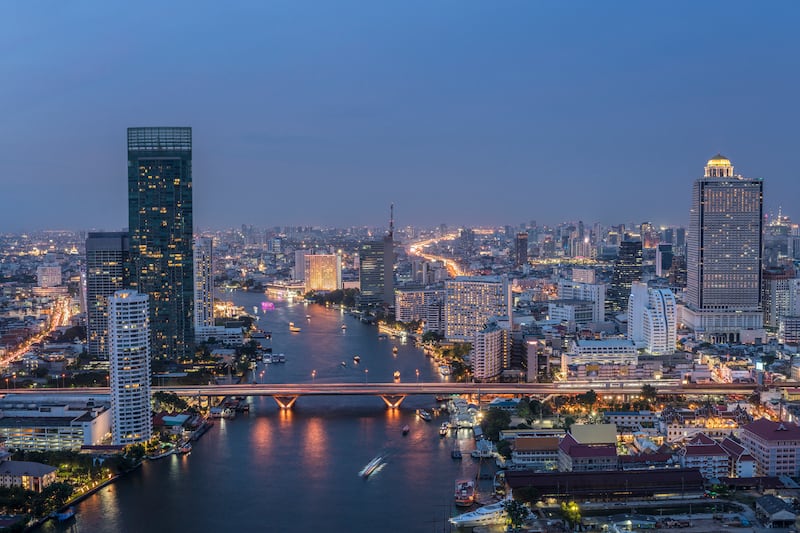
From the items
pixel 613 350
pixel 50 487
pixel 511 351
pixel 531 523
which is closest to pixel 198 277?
pixel 511 351

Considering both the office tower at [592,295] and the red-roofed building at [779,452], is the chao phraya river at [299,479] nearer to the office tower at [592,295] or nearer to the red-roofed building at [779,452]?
the red-roofed building at [779,452]

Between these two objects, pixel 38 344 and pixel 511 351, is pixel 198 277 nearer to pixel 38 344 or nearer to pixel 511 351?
pixel 38 344

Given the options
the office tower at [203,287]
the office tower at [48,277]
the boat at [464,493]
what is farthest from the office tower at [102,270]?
the office tower at [48,277]

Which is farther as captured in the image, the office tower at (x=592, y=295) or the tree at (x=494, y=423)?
the office tower at (x=592, y=295)

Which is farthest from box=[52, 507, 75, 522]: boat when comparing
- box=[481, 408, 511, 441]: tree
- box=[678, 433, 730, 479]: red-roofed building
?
box=[678, 433, 730, 479]: red-roofed building

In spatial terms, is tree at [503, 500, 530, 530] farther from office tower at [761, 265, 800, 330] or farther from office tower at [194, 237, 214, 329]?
office tower at [761, 265, 800, 330]

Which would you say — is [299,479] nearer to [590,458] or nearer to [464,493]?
[464,493]
